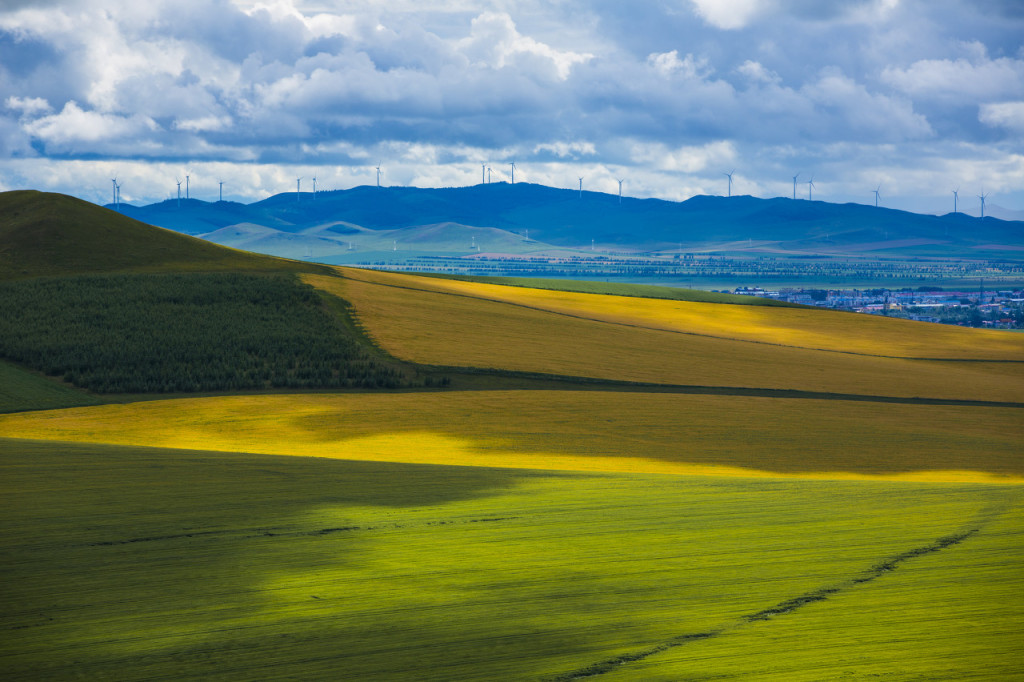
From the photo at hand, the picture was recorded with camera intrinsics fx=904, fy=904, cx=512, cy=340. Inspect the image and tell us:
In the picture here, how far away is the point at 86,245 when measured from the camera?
7594 cm

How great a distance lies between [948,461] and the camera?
3006cm

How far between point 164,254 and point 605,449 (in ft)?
186

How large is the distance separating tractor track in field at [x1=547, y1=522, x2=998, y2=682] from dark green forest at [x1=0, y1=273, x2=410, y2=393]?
100ft

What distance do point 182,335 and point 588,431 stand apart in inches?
1011

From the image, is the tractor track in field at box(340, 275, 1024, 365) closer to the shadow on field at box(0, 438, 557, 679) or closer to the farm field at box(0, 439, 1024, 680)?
the shadow on field at box(0, 438, 557, 679)

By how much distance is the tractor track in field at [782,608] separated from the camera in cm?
1009

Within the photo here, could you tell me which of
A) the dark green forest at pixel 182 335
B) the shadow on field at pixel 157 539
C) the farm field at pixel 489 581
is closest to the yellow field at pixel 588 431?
the dark green forest at pixel 182 335

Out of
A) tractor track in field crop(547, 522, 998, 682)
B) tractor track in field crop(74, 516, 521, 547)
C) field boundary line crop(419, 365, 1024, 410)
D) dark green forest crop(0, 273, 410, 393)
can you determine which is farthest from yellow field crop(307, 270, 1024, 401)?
tractor track in field crop(547, 522, 998, 682)

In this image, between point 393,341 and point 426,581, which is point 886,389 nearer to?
point 393,341

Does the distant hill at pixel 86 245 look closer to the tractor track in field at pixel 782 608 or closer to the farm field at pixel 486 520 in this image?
the farm field at pixel 486 520

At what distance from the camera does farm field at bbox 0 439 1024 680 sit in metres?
10.3

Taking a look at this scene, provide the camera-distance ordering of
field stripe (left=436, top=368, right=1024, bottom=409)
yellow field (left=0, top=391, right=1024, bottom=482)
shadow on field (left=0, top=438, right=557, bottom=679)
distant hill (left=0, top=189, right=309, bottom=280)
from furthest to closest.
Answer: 1. distant hill (left=0, top=189, right=309, bottom=280)
2. field stripe (left=436, top=368, right=1024, bottom=409)
3. yellow field (left=0, top=391, right=1024, bottom=482)
4. shadow on field (left=0, top=438, right=557, bottom=679)

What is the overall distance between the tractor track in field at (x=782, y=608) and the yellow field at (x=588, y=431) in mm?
12375

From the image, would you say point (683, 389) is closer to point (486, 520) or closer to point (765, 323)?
point (486, 520)
